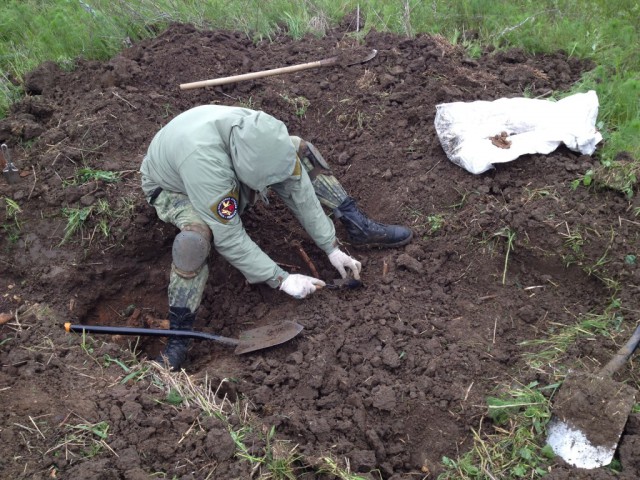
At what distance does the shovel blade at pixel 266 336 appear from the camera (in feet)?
10.4

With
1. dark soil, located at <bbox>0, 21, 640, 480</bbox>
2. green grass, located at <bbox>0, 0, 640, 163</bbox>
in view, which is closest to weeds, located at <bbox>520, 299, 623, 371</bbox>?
dark soil, located at <bbox>0, 21, 640, 480</bbox>

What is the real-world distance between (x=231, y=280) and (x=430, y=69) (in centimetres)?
232

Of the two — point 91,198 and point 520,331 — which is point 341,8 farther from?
point 520,331

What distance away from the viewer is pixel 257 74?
15.6ft

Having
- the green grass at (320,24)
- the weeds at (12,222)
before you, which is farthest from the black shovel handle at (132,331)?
the green grass at (320,24)

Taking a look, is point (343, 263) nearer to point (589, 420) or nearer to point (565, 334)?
point (565, 334)

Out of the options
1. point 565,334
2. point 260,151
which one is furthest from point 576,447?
point 260,151

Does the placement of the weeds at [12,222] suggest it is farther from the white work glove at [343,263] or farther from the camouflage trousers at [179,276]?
the white work glove at [343,263]

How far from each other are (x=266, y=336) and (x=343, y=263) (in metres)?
0.68

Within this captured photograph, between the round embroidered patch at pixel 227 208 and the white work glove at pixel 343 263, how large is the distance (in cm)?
74

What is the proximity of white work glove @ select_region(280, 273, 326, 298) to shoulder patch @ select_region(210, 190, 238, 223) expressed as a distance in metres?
0.51

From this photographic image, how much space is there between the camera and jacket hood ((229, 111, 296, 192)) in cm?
293

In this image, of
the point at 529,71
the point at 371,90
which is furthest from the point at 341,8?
the point at 529,71

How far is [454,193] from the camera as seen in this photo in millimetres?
3803
